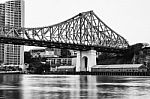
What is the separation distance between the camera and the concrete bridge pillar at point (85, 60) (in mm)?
145025

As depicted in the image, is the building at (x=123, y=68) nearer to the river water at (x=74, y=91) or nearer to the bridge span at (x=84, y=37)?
the bridge span at (x=84, y=37)

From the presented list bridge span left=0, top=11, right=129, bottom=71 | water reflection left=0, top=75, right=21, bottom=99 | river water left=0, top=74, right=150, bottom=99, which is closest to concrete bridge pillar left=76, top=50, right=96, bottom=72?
bridge span left=0, top=11, right=129, bottom=71

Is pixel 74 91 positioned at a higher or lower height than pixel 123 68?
lower

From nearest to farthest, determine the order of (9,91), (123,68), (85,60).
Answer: (9,91), (123,68), (85,60)

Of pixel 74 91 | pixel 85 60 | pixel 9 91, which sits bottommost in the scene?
pixel 74 91

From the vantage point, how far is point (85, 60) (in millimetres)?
156250

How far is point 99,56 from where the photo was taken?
181875 millimetres

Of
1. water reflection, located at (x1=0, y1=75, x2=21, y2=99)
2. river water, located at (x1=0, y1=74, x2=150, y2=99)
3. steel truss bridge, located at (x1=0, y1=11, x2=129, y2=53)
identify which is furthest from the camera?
steel truss bridge, located at (x1=0, y1=11, x2=129, y2=53)

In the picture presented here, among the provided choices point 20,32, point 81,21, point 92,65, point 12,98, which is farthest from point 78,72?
point 12,98

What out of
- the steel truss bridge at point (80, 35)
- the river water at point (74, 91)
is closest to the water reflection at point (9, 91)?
the river water at point (74, 91)

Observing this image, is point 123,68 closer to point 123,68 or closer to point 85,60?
point 123,68

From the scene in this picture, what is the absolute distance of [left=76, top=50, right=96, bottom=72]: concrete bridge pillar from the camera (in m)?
145

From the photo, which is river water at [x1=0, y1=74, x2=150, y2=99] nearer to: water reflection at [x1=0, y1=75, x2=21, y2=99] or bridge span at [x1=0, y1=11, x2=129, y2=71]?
water reflection at [x1=0, y1=75, x2=21, y2=99]

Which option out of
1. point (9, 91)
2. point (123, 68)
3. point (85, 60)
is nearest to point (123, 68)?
point (123, 68)
